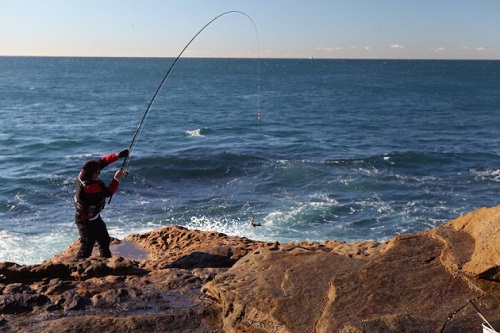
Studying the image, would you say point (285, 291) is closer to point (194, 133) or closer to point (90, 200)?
point (90, 200)

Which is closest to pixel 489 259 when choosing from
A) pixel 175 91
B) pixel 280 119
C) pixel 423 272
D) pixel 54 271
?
pixel 423 272

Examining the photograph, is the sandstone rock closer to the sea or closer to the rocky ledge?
the rocky ledge

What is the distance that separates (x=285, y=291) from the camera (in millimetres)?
6023

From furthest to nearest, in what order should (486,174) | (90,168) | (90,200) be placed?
(486,174) < (90,200) < (90,168)

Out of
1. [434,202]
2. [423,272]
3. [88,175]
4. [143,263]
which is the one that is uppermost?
[88,175]

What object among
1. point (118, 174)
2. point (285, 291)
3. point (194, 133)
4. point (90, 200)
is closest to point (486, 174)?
point (194, 133)

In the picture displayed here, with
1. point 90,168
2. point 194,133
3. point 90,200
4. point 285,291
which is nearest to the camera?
point 285,291

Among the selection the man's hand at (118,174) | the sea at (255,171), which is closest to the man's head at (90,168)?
the man's hand at (118,174)

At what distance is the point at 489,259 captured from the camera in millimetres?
5738

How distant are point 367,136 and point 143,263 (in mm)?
28798

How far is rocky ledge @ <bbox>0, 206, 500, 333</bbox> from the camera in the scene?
540cm

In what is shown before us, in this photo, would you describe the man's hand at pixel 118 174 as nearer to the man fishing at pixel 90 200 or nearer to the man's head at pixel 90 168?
the man fishing at pixel 90 200

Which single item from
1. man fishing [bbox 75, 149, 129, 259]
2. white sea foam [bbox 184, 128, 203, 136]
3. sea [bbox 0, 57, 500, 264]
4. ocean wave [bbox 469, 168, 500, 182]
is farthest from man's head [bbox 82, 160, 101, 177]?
white sea foam [bbox 184, 128, 203, 136]

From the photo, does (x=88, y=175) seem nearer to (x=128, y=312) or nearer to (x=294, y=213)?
(x=128, y=312)
